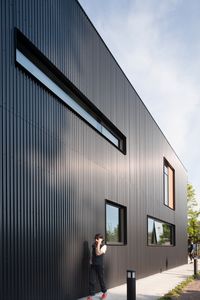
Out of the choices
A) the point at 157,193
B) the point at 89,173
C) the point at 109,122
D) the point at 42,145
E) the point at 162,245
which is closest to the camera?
the point at 42,145

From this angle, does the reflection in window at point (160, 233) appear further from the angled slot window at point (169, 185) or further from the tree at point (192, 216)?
the tree at point (192, 216)

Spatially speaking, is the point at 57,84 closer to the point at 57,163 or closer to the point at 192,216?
the point at 57,163

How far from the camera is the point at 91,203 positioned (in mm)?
13734

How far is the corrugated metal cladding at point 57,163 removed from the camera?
890 cm

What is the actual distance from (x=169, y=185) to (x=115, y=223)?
594 inches

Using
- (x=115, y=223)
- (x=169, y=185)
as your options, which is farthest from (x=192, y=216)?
(x=115, y=223)

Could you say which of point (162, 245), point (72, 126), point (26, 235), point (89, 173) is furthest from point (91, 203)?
point (162, 245)

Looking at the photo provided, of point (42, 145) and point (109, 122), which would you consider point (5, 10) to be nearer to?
point (42, 145)

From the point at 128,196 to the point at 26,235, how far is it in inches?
363

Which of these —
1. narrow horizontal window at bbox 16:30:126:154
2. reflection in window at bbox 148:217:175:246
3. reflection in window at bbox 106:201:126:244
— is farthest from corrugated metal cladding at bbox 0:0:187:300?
reflection in window at bbox 148:217:175:246

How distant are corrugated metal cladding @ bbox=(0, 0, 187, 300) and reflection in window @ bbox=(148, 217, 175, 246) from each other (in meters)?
4.19

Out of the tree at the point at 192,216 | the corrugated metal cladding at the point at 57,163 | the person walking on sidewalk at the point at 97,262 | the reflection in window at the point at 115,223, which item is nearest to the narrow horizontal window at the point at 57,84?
the corrugated metal cladding at the point at 57,163

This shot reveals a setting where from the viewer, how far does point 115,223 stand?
16.8 m

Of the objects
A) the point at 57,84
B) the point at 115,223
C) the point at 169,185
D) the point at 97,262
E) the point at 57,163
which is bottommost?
the point at 97,262
